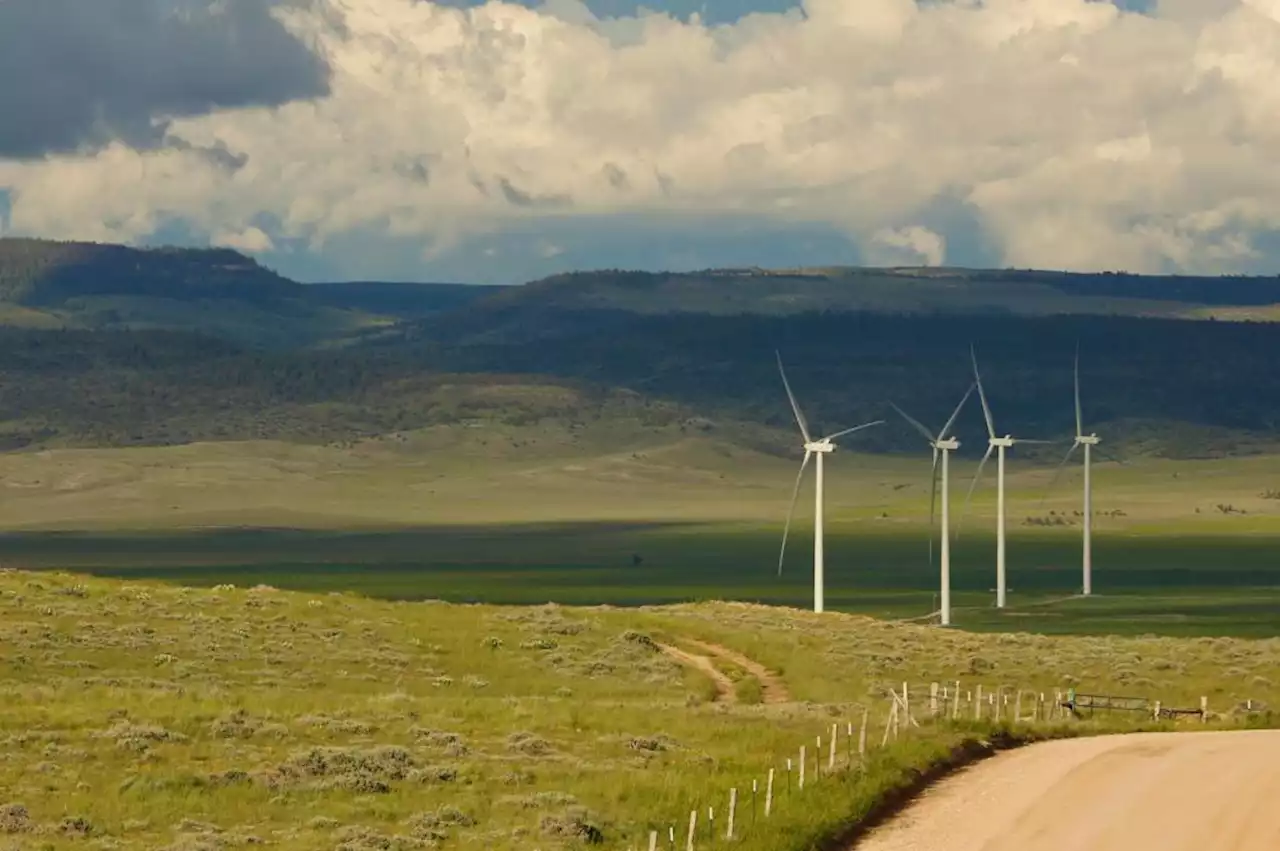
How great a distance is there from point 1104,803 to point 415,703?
18.3 m

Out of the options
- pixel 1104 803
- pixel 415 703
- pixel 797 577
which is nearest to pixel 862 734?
pixel 1104 803

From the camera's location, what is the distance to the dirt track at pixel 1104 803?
32625mm

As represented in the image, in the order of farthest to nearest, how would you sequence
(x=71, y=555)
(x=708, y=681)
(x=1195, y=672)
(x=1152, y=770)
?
1. (x=71, y=555)
2. (x=1195, y=672)
3. (x=708, y=681)
4. (x=1152, y=770)

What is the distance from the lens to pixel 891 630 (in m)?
77.4

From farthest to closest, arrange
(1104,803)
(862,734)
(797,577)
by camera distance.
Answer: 1. (797,577)
2. (862,734)
3. (1104,803)

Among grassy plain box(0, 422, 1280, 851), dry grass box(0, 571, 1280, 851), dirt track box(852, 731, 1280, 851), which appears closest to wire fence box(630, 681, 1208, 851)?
grassy plain box(0, 422, 1280, 851)

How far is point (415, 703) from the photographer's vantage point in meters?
50.4

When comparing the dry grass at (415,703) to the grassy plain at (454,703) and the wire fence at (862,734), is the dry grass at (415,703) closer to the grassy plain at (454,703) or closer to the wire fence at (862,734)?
the grassy plain at (454,703)

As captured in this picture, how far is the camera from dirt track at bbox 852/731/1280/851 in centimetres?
3262

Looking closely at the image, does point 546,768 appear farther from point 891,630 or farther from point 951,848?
point 891,630

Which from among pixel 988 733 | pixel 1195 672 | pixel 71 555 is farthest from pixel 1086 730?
pixel 71 555

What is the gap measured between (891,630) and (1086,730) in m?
26.5

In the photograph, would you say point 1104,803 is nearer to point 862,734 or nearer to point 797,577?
point 862,734

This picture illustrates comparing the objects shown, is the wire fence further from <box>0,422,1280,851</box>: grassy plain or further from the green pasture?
the green pasture
